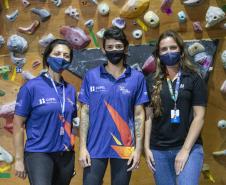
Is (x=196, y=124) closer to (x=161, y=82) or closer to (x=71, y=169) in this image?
(x=161, y=82)

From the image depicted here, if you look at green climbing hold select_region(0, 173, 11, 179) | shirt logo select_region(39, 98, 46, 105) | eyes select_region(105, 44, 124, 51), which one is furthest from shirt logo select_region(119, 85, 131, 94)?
green climbing hold select_region(0, 173, 11, 179)

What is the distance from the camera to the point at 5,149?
140 inches

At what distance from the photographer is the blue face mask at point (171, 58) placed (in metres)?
2.38

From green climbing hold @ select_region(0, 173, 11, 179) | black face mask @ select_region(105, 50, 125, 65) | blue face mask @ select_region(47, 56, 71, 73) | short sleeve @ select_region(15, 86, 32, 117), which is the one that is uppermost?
black face mask @ select_region(105, 50, 125, 65)

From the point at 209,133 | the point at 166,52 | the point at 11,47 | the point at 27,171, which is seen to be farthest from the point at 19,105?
the point at 209,133

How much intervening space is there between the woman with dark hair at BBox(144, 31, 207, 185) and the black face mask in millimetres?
256

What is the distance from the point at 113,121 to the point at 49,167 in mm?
487

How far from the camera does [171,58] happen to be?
93.6 inches

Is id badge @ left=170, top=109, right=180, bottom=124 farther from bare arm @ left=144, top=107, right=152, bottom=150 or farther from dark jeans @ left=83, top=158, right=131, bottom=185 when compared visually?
dark jeans @ left=83, top=158, right=131, bottom=185

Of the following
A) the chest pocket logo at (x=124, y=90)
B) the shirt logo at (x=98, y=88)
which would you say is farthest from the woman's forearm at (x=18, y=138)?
the chest pocket logo at (x=124, y=90)

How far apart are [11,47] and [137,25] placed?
1.17 metres

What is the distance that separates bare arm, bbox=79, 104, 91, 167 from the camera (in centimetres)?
233

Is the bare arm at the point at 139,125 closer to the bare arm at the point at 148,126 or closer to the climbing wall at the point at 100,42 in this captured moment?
the bare arm at the point at 148,126

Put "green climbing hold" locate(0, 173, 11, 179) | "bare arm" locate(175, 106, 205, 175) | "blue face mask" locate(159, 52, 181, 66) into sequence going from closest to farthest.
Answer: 1. "bare arm" locate(175, 106, 205, 175)
2. "blue face mask" locate(159, 52, 181, 66)
3. "green climbing hold" locate(0, 173, 11, 179)
